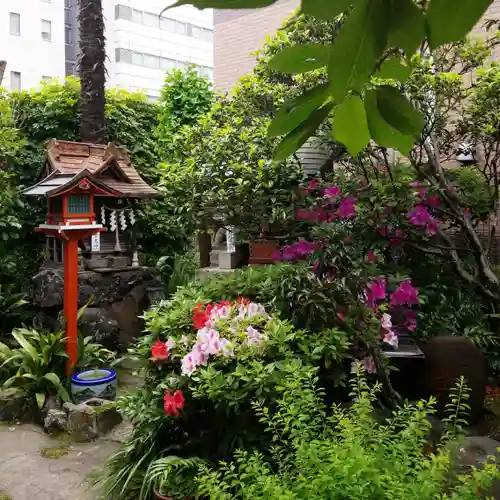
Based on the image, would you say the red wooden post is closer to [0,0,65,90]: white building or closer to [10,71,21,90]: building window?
[0,0,65,90]: white building

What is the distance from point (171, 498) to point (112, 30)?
71.4ft

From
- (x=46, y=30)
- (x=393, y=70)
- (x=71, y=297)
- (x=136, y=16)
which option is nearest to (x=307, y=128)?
(x=393, y=70)

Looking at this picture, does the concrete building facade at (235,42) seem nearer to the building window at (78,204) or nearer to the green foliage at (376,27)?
the building window at (78,204)

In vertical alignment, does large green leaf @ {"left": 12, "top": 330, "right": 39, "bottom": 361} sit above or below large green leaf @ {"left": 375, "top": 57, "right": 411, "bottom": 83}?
below

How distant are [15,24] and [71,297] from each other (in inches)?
616

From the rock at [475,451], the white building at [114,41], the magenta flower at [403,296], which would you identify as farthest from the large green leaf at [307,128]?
the white building at [114,41]

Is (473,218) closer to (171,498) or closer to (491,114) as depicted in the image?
(491,114)

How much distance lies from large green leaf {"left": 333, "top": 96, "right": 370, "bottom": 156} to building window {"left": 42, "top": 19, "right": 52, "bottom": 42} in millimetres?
20719

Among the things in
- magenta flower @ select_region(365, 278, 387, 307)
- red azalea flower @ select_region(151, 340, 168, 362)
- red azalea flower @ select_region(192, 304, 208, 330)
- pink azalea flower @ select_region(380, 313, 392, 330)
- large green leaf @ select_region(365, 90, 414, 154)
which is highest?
large green leaf @ select_region(365, 90, 414, 154)

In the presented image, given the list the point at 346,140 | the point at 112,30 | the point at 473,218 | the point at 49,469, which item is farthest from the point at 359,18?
the point at 112,30

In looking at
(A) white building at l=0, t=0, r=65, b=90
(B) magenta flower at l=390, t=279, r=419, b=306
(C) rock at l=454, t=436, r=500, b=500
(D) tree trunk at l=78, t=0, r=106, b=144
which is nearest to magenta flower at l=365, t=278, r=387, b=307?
(B) magenta flower at l=390, t=279, r=419, b=306

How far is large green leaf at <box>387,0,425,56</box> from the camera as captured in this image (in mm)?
518

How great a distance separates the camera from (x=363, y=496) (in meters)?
1.90

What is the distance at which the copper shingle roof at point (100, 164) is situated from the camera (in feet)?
23.4
